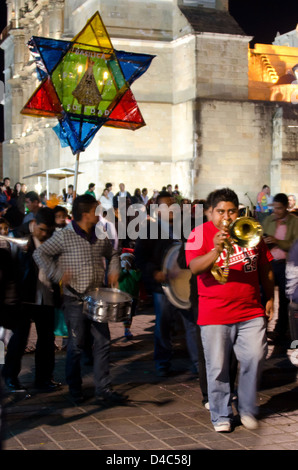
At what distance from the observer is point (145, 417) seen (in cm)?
611

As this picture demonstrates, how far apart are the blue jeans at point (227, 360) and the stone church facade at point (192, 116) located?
21248mm

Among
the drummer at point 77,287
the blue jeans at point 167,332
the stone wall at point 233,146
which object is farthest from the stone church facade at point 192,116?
the drummer at point 77,287

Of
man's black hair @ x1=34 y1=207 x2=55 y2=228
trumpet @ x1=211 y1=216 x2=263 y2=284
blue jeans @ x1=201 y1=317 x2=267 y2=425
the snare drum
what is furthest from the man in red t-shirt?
man's black hair @ x1=34 y1=207 x2=55 y2=228

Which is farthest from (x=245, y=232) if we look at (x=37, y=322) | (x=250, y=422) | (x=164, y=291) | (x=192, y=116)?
(x=192, y=116)

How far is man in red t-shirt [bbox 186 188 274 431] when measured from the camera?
5.61 metres

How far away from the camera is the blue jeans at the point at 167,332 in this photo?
7.65 metres

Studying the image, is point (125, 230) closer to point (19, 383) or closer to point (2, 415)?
point (19, 383)

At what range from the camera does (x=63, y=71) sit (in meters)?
13.0

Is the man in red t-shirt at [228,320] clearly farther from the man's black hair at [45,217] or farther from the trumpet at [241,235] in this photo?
the man's black hair at [45,217]

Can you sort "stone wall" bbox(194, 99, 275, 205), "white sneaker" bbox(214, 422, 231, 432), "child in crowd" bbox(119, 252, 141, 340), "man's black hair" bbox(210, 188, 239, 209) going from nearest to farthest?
"white sneaker" bbox(214, 422, 231, 432)
"man's black hair" bbox(210, 188, 239, 209)
"child in crowd" bbox(119, 252, 141, 340)
"stone wall" bbox(194, 99, 275, 205)

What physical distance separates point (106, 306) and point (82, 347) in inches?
21.7

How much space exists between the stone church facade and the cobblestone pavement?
1952 cm

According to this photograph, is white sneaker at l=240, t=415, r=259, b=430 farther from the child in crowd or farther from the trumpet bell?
the child in crowd

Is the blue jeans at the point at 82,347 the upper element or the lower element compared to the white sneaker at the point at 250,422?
upper
